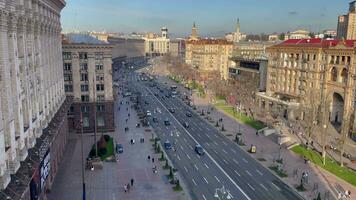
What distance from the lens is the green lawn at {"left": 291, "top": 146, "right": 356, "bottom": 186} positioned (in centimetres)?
5557

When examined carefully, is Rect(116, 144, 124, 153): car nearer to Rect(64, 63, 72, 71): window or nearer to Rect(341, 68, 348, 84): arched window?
Rect(64, 63, 72, 71): window

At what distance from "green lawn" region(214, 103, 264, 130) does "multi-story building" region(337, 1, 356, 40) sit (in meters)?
73.9

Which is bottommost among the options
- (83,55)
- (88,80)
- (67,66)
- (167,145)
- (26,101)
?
(167,145)

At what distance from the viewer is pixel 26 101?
137 feet

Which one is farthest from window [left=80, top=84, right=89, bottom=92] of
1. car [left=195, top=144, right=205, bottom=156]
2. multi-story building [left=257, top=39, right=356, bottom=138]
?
multi-story building [left=257, top=39, right=356, bottom=138]

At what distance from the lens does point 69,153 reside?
66.1 meters

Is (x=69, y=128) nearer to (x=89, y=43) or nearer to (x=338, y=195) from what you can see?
(x=89, y=43)

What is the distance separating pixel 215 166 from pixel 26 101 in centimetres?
3296

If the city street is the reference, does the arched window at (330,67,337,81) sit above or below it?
above

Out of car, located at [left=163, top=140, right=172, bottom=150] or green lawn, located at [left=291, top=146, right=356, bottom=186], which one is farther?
car, located at [left=163, top=140, right=172, bottom=150]

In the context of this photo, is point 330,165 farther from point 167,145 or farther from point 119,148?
point 119,148

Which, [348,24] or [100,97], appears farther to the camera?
[348,24]

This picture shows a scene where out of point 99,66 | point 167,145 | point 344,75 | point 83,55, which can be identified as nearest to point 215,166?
point 167,145

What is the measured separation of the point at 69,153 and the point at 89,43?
2620 centimetres
